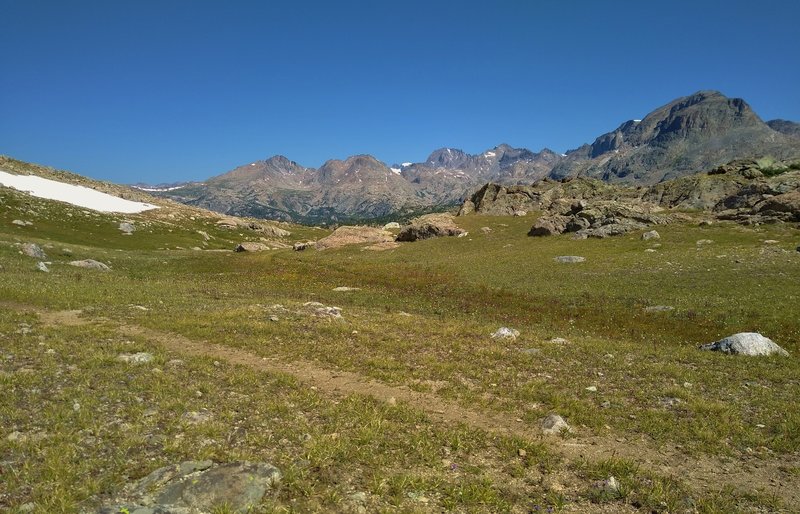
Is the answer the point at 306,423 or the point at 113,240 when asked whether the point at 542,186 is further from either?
the point at 306,423

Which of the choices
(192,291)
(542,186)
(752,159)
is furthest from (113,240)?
(752,159)

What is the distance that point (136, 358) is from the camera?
1623cm

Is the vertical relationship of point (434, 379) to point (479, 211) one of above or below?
below

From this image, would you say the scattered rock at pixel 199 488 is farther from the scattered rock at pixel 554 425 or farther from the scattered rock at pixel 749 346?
the scattered rock at pixel 749 346

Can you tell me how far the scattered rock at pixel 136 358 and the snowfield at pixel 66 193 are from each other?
401ft

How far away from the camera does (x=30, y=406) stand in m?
11.7

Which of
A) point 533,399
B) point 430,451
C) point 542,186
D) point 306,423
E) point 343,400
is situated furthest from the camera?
point 542,186

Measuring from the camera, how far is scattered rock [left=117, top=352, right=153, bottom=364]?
1598 centimetres

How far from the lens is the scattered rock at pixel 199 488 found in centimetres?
824

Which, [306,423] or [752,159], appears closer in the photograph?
[306,423]

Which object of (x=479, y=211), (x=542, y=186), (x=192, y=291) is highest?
(x=542, y=186)

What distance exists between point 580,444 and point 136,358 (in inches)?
612

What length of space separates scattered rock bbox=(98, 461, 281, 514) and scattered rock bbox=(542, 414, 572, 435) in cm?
797

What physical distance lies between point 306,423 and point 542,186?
125613mm
